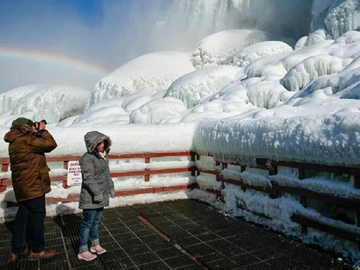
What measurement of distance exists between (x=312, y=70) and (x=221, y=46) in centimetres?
3049

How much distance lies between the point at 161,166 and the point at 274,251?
12.7 feet

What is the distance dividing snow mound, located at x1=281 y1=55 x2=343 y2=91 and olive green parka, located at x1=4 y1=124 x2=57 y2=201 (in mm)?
17172

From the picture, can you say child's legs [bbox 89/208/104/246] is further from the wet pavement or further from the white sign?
the white sign

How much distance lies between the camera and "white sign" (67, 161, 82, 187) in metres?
6.61

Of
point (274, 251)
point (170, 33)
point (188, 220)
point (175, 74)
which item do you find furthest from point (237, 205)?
point (170, 33)

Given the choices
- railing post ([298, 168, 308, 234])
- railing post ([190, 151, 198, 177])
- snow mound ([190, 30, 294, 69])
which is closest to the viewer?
railing post ([298, 168, 308, 234])

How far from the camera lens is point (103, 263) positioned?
13.5 ft

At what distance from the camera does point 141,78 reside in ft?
134

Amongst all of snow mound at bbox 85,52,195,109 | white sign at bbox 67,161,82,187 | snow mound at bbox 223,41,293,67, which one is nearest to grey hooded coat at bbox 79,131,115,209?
white sign at bbox 67,161,82,187

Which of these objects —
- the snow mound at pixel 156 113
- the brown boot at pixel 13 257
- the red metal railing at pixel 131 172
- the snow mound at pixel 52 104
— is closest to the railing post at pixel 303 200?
the red metal railing at pixel 131 172

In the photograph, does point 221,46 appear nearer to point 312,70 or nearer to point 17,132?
point 312,70

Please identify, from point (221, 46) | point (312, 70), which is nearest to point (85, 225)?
point (312, 70)

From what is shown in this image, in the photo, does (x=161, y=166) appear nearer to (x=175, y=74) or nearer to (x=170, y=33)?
(x=175, y=74)

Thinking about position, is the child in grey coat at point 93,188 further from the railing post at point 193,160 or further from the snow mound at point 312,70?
the snow mound at point 312,70
